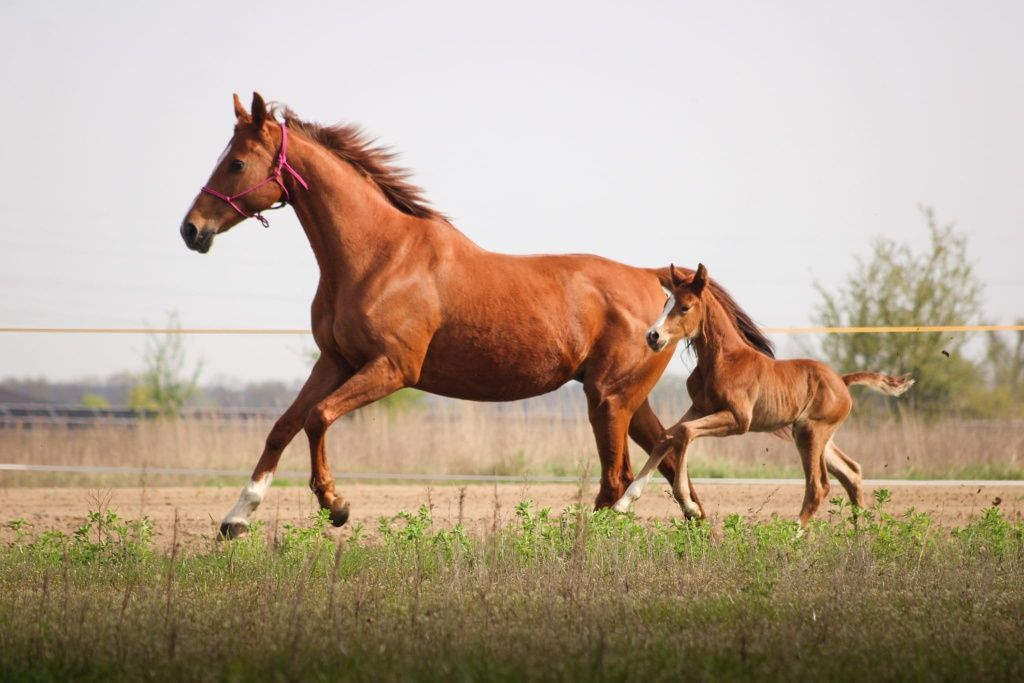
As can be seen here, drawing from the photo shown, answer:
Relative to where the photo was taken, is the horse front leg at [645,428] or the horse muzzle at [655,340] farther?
the horse front leg at [645,428]

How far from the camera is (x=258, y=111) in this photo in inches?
320

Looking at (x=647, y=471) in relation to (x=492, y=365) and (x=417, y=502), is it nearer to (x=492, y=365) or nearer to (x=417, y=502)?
(x=492, y=365)

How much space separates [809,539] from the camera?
7.94 meters

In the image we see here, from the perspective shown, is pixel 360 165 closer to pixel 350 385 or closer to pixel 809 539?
pixel 350 385

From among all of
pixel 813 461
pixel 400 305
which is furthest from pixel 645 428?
pixel 400 305

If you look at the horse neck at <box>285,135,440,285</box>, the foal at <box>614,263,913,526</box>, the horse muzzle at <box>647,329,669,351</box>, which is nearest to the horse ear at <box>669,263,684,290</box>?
the foal at <box>614,263,913,526</box>

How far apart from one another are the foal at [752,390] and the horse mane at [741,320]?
0.16m

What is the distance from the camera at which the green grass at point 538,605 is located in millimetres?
5023

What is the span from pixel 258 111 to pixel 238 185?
1.59 feet

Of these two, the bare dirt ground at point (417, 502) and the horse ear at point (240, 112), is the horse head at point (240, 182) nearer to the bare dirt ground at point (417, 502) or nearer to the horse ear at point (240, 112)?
the horse ear at point (240, 112)

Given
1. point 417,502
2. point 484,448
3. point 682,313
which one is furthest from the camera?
point 484,448

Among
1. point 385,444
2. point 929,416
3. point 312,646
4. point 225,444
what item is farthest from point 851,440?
point 312,646

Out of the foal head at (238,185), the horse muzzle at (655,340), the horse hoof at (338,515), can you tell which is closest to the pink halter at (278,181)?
the foal head at (238,185)

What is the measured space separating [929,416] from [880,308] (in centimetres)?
185
